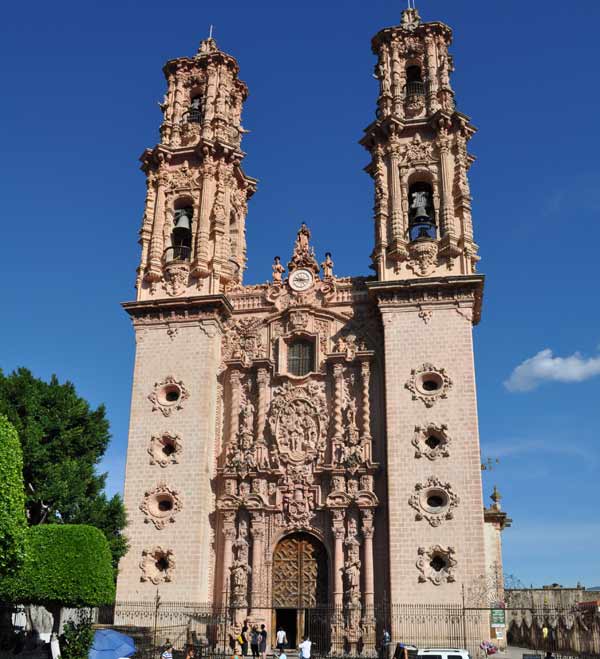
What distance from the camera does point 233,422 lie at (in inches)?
1191

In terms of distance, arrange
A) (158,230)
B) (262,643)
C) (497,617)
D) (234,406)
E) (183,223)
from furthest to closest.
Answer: (183,223) → (158,230) → (234,406) → (497,617) → (262,643)

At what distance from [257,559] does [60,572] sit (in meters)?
7.97

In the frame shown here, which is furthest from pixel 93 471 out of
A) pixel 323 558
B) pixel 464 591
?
pixel 464 591

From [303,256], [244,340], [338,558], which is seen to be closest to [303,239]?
[303,256]

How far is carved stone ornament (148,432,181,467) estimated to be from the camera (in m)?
29.5

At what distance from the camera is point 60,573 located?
72.3 feet

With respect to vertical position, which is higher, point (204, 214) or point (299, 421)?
point (204, 214)

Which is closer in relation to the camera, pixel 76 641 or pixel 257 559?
pixel 76 641

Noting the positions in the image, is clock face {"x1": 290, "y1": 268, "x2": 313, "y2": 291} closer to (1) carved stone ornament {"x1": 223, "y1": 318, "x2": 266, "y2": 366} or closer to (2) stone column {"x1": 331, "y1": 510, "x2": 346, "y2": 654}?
(1) carved stone ornament {"x1": 223, "y1": 318, "x2": 266, "y2": 366}

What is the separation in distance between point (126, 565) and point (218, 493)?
163 inches

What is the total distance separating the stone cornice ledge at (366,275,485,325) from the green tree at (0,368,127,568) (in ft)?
36.6

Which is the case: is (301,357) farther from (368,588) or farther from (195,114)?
(195,114)

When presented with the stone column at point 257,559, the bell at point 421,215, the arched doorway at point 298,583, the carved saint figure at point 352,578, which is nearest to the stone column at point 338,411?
the arched doorway at point 298,583

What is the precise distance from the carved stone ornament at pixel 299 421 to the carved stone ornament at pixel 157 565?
5.36 metres
